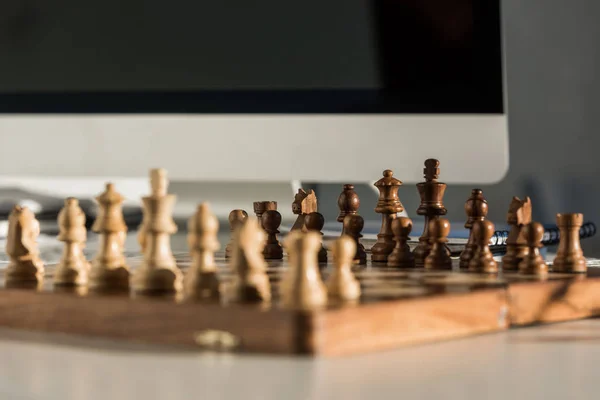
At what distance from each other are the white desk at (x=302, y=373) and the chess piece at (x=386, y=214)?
0.48 m

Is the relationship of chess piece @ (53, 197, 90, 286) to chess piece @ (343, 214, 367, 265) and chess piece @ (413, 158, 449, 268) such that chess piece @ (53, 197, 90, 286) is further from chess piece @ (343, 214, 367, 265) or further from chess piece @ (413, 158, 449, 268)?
chess piece @ (413, 158, 449, 268)

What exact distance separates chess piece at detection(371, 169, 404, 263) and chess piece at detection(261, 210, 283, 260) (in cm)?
15

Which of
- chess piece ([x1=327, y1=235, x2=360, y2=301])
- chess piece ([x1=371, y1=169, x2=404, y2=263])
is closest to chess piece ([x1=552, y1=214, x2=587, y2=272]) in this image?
chess piece ([x1=371, y1=169, x2=404, y2=263])

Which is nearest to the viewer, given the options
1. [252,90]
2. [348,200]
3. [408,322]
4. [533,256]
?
[408,322]

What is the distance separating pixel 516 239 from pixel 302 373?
57 centimetres

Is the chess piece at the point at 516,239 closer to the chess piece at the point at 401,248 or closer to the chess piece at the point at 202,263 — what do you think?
the chess piece at the point at 401,248

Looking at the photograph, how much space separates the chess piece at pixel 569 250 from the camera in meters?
0.98

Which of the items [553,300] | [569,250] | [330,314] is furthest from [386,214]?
[330,314]

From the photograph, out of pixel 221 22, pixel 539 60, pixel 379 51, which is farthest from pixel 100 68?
pixel 539 60

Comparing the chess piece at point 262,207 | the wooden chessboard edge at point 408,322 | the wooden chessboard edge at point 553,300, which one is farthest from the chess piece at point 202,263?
the chess piece at point 262,207

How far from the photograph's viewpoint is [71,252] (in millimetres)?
863

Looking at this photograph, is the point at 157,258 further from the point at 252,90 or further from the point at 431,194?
the point at 252,90

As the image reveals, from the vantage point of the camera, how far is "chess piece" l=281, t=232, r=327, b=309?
623 mm

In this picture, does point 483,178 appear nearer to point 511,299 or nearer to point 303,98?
point 303,98
